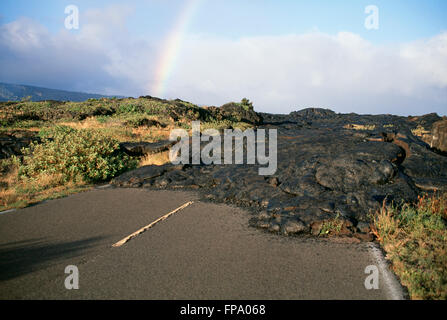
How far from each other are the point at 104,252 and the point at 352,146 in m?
→ 8.99

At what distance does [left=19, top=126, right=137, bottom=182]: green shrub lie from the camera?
11.1 metres

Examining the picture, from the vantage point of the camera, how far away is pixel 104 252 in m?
4.95

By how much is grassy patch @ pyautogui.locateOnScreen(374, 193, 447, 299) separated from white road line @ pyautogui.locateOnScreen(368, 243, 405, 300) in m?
0.10

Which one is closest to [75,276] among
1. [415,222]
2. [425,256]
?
[425,256]

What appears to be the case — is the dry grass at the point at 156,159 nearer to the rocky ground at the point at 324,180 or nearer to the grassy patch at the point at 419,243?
the rocky ground at the point at 324,180

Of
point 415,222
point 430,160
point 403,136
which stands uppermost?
point 403,136

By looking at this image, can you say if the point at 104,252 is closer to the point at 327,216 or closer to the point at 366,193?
the point at 327,216

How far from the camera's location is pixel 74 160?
36.6 ft

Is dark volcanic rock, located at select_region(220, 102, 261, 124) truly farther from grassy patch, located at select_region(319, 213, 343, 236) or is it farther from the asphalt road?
grassy patch, located at select_region(319, 213, 343, 236)

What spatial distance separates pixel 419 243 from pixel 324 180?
9.96 ft
